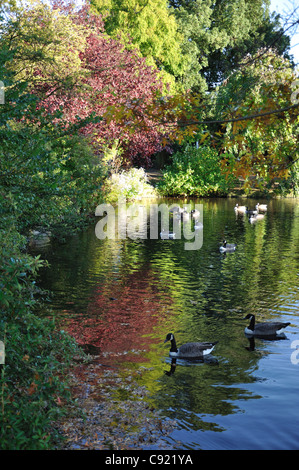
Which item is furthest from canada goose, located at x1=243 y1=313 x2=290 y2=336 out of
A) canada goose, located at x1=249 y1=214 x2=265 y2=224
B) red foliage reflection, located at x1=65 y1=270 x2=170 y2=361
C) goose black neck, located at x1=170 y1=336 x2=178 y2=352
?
canada goose, located at x1=249 y1=214 x2=265 y2=224

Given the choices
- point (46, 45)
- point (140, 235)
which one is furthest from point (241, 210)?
point (46, 45)

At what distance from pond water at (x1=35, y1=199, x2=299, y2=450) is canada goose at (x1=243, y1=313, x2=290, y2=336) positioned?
22 cm

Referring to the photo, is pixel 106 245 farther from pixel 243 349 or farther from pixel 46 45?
pixel 243 349

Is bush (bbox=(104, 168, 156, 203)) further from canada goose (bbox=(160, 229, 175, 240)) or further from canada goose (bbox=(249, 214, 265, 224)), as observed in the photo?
canada goose (bbox=(160, 229, 175, 240))

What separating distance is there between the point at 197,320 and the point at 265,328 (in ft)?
6.35

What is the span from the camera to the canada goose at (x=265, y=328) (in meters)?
11.8

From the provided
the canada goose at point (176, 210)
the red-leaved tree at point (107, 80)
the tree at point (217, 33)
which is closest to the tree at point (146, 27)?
the tree at point (217, 33)

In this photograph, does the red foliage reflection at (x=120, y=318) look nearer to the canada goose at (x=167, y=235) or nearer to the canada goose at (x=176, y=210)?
the canada goose at (x=167, y=235)

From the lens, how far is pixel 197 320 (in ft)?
42.8

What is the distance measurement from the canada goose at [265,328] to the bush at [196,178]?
3441 centimetres

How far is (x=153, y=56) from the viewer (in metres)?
48.5

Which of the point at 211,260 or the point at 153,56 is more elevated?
the point at 153,56

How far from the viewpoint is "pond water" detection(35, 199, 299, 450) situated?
8141mm
